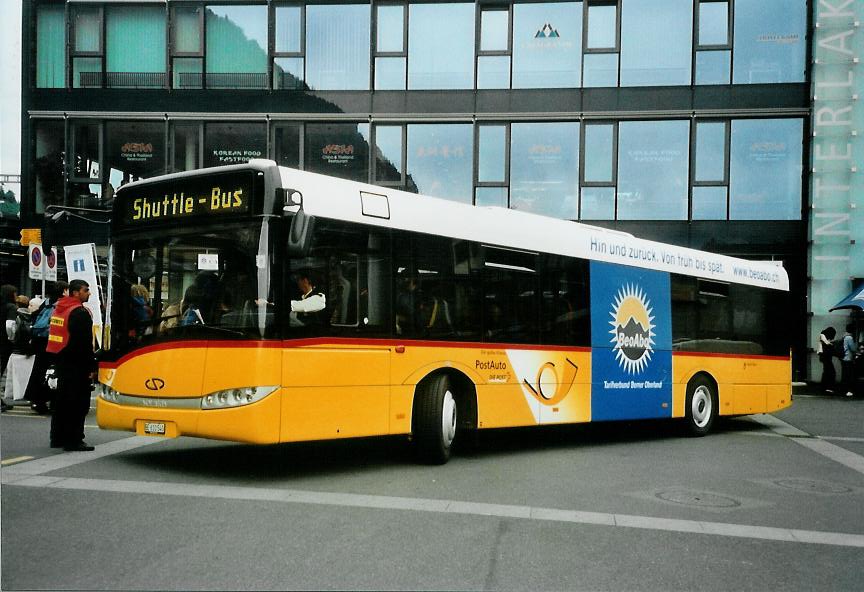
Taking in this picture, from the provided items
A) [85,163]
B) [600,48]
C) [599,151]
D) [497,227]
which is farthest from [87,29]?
[497,227]

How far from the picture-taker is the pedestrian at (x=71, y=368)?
30.3 ft

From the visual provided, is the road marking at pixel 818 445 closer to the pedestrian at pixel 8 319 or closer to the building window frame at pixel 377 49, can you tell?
the pedestrian at pixel 8 319

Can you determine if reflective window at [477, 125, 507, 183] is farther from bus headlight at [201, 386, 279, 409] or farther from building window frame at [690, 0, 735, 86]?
bus headlight at [201, 386, 279, 409]

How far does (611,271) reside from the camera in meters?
12.0

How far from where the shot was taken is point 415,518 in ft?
21.2

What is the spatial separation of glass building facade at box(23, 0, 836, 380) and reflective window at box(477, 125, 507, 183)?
1.6 inches

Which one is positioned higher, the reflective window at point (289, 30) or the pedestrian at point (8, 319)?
the reflective window at point (289, 30)

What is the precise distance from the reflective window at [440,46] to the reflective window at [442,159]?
4.01 feet

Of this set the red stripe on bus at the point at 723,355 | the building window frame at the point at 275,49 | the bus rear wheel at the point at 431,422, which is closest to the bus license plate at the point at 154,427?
the bus rear wheel at the point at 431,422

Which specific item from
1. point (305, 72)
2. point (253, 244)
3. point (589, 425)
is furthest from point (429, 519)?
point (305, 72)

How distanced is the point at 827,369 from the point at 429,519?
61.7 ft

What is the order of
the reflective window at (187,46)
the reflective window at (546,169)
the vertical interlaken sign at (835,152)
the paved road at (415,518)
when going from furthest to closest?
the reflective window at (187,46) < the reflective window at (546,169) < the vertical interlaken sign at (835,152) < the paved road at (415,518)

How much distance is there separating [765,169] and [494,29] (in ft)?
28.0

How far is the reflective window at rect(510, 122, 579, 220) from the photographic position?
78.9 ft
